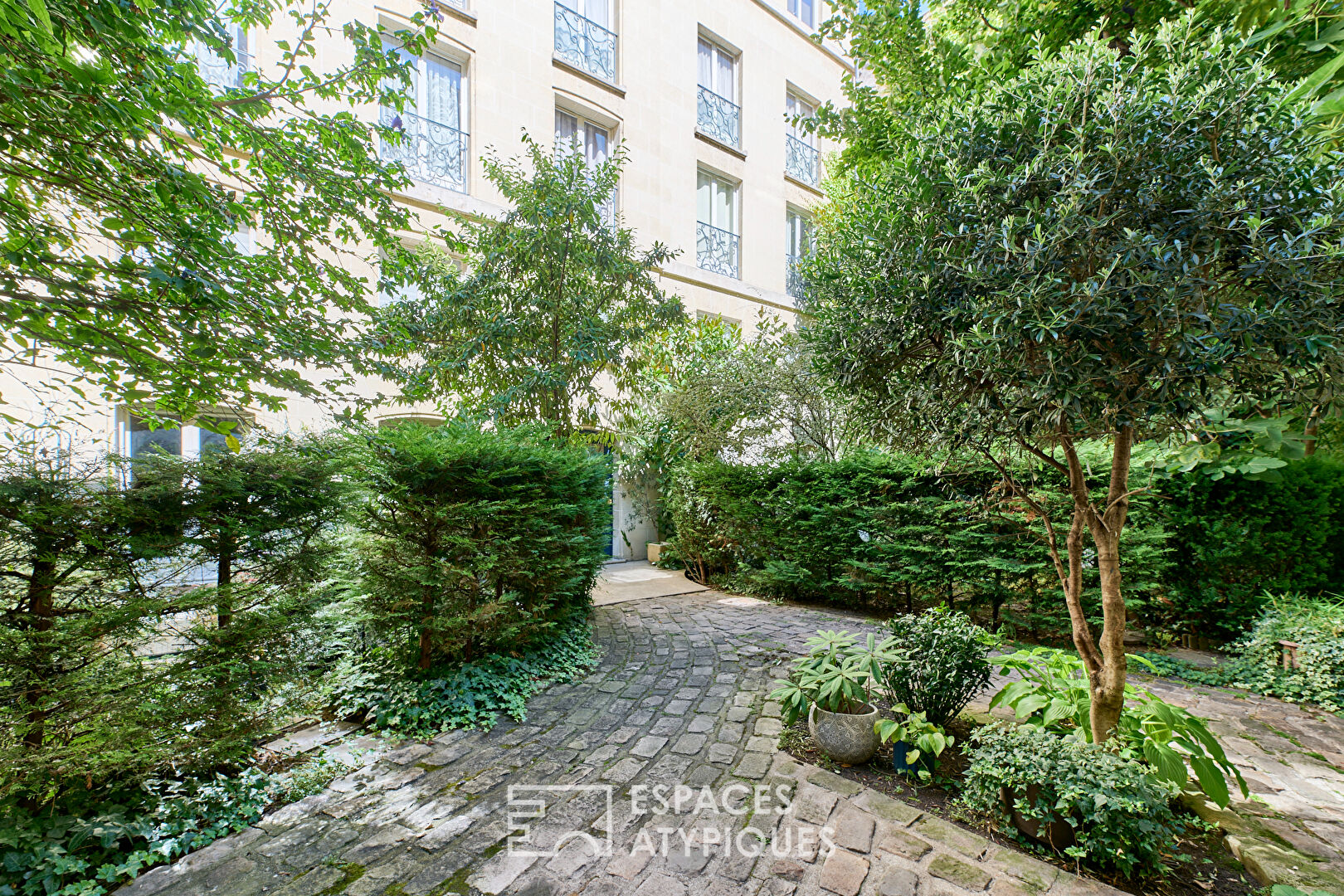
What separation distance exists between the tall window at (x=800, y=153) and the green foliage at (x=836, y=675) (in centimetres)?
1297

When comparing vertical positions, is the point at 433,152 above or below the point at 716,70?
below

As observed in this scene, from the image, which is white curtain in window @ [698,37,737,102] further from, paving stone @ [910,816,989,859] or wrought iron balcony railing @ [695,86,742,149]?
paving stone @ [910,816,989,859]

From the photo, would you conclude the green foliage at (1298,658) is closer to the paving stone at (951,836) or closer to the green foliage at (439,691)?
the paving stone at (951,836)

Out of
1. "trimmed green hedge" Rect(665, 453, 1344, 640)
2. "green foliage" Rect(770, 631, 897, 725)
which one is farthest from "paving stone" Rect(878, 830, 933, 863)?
"trimmed green hedge" Rect(665, 453, 1344, 640)

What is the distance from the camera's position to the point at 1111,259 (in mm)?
2055

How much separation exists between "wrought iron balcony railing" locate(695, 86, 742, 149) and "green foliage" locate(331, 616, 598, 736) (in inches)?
463

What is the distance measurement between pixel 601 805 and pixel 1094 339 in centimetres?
311

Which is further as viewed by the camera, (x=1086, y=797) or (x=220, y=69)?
(x=220, y=69)

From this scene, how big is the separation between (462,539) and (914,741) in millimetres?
3142

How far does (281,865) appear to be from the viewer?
233cm

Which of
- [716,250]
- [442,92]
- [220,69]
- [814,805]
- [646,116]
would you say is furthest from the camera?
[716,250]

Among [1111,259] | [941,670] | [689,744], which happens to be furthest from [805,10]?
[689,744]

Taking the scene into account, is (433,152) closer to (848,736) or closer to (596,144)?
(596,144)

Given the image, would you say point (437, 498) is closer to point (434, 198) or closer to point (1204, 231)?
Result: point (1204, 231)
